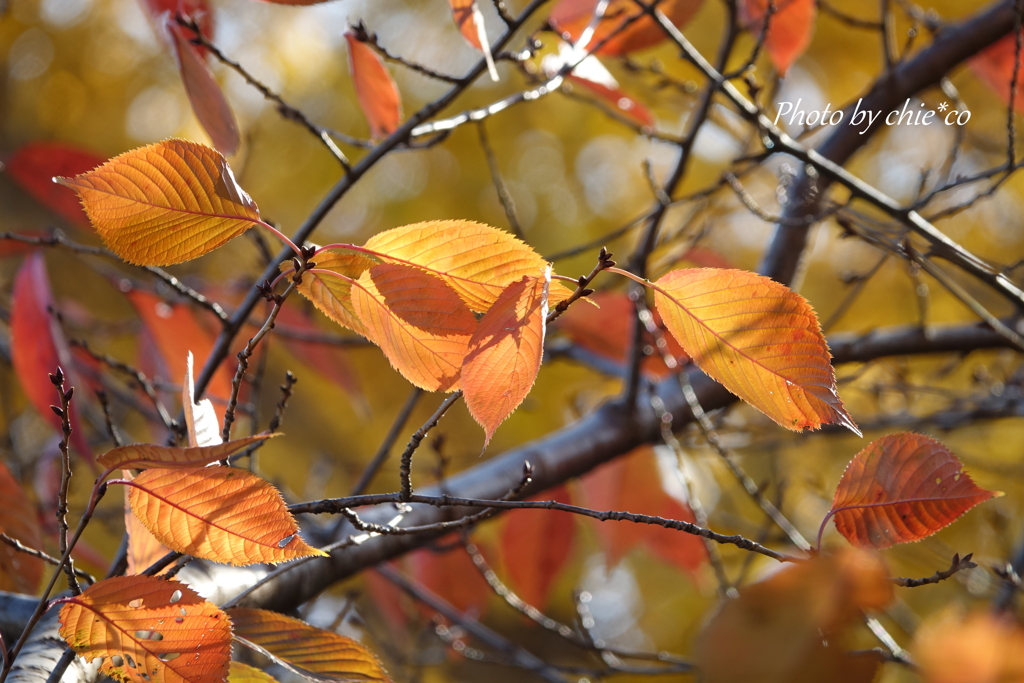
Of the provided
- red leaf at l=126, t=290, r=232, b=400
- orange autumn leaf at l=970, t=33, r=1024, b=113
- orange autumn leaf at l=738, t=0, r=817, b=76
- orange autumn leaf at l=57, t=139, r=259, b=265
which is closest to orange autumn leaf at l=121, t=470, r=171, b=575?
orange autumn leaf at l=57, t=139, r=259, b=265

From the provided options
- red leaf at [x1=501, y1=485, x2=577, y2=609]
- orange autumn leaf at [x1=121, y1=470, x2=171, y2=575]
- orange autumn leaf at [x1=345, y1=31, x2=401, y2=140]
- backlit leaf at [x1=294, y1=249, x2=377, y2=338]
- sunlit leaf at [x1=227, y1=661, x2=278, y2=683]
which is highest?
orange autumn leaf at [x1=345, y1=31, x2=401, y2=140]

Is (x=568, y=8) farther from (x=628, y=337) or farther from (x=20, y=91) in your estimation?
(x=20, y=91)

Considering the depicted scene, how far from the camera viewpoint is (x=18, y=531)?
2.06 feet

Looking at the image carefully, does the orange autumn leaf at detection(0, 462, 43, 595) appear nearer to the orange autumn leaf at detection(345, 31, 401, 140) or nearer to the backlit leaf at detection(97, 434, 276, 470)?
the backlit leaf at detection(97, 434, 276, 470)

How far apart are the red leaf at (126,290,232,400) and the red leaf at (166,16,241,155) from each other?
0.44m

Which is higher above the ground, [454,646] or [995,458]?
[995,458]

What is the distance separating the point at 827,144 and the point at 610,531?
2.31 ft

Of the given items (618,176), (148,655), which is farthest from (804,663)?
(618,176)

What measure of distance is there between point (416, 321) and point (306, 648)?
0.25 metres

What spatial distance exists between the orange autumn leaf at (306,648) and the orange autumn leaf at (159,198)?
266mm

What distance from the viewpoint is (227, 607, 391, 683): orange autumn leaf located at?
1.56ft

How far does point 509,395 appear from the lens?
406 mm

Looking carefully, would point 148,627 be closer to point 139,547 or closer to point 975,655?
point 139,547

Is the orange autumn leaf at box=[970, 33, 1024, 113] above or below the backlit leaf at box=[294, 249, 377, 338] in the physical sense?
above
